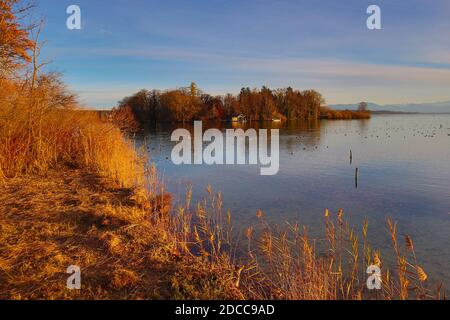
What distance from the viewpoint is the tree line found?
77.8 meters

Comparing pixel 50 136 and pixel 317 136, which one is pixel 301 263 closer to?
pixel 50 136

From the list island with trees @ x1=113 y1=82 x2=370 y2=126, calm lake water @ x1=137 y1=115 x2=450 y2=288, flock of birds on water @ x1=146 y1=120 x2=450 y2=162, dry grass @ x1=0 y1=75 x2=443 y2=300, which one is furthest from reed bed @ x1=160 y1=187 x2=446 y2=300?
island with trees @ x1=113 y1=82 x2=370 y2=126

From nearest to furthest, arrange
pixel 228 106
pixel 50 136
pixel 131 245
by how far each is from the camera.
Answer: pixel 131 245 < pixel 50 136 < pixel 228 106

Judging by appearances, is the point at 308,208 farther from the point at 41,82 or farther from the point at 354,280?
the point at 41,82

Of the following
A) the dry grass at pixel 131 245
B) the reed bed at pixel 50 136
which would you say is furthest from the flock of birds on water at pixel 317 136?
the dry grass at pixel 131 245

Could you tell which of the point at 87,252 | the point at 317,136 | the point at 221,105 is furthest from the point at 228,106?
the point at 87,252

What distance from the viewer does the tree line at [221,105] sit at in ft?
255

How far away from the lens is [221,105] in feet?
291

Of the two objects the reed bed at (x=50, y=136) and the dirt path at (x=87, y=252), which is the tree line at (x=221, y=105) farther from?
the dirt path at (x=87, y=252)

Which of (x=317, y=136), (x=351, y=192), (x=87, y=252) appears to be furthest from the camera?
(x=317, y=136)

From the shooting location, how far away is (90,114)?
1590 cm

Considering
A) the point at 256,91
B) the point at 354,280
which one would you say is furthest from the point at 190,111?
the point at 354,280

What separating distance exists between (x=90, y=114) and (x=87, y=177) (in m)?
6.24

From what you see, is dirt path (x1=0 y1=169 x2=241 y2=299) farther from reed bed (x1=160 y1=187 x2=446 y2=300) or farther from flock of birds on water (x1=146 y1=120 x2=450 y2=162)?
flock of birds on water (x1=146 y1=120 x2=450 y2=162)
